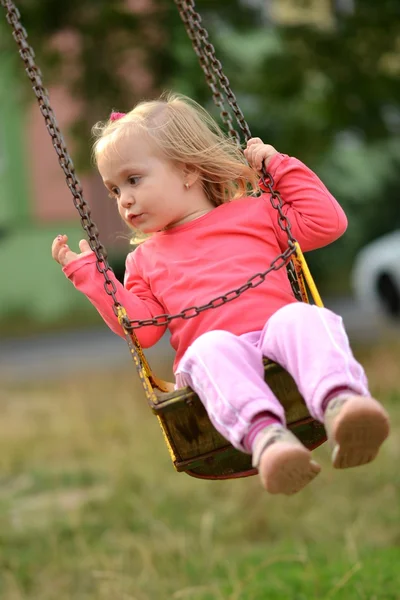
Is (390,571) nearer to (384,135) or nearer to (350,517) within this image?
(350,517)

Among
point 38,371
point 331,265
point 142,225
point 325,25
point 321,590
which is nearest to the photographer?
point 142,225

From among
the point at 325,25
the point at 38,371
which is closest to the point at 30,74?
the point at 325,25

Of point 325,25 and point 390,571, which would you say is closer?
point 390,571

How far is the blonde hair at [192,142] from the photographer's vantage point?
289 centimetres

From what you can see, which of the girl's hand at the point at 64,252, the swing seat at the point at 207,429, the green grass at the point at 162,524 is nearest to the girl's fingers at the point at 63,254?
the girl's hand at the point at 64,252

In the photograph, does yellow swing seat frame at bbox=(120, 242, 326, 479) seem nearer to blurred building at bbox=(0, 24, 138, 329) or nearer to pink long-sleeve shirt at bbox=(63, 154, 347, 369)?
pink long-sleeve shirt at bbox=(63, 154, 347, 369)

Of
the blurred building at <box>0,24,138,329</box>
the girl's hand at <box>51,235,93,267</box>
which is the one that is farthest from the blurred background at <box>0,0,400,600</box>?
the blurred building at <box>0,24,138,329</box>

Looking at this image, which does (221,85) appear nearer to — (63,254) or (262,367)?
(63,254)

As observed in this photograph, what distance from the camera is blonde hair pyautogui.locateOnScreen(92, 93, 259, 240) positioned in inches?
114

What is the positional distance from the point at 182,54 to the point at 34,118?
8.25m

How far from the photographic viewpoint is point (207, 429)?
273cm

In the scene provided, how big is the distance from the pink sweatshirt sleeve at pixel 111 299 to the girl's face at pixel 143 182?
0.18m

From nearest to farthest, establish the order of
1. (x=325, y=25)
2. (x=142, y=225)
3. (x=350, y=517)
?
(x=142, y=225) < (x=350, y=517) < (x=325, y=25)

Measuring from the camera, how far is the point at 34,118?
17125 millimetres
